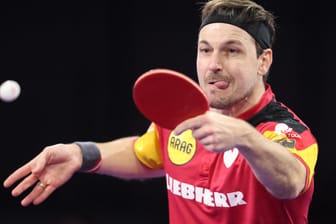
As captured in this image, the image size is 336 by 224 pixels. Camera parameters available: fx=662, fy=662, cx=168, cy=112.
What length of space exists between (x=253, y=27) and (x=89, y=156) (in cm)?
103

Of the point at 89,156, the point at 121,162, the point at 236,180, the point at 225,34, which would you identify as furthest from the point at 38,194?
the point at 225,34

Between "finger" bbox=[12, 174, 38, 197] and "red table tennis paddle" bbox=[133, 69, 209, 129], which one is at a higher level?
"red table tennis paddle" bbox=[133, 69, 209, 129]

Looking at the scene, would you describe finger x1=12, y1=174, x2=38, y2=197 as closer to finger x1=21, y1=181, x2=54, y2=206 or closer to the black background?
finger x1=21, y1=181, x2=54, y2=206

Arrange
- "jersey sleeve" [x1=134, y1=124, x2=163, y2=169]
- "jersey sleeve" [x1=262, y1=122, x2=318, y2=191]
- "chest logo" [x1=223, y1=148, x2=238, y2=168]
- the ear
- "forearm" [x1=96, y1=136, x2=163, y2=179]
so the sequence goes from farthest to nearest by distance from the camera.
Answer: "jersey sleeve" [x1=134, y1=124, x2=163, y2=169]
"forearm" [x1=96, y1=136, x2=163, y2=179]
the ear
"chest logo" [x1=223, y1=148, x2=238, y2=168]
"jersey sleeve" [x1=262, y1=122, x2=318, y2=191]

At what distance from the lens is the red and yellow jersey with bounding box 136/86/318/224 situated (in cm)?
294

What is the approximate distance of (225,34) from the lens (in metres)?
3.16

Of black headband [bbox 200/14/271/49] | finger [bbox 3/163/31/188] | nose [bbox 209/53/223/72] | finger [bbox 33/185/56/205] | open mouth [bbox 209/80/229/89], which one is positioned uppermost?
black headband [bbox 200/14/271/49]

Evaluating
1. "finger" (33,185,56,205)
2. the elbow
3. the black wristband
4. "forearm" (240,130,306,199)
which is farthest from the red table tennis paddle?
the black wristband

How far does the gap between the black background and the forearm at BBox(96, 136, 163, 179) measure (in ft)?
9.23

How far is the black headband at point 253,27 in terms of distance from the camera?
125 inches

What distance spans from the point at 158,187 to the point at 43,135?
1269 millimetres

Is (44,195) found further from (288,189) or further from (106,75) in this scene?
(106,75)

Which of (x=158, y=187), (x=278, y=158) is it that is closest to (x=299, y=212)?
(x=278, y=158)

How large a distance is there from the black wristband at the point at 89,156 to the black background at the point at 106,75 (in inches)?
120
